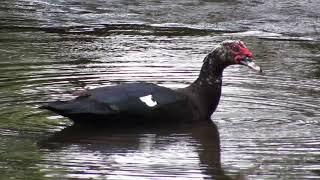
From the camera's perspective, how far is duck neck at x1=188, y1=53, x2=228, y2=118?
850 centimetres

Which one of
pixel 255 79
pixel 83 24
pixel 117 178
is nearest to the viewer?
pixel 117 178

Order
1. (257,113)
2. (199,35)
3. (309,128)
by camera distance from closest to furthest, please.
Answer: (309,128) < (257,113) < (199,35)

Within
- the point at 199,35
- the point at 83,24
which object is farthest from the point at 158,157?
the point at 83,24

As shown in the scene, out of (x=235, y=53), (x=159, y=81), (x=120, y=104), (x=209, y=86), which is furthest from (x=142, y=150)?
(x=159, y=81)

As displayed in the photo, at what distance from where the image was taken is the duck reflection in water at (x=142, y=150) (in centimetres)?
681

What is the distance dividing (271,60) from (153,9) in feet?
15.0

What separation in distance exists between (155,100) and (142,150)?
2.57ft

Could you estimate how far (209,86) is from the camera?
8570mm

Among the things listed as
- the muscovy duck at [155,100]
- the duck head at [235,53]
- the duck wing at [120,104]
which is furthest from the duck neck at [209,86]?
the duck wing at [120,104]

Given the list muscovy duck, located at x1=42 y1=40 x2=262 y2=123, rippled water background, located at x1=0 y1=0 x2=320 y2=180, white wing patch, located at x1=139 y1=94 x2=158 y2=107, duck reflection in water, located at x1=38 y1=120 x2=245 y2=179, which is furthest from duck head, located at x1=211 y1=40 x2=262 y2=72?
white wing patch, located at x1=139 y1=94 x2=158 y2=107

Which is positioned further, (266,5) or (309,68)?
(266,5)

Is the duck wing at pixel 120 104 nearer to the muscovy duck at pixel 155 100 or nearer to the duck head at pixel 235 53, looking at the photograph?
the muscovy duck at pixel 155 100

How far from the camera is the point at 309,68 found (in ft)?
36.1

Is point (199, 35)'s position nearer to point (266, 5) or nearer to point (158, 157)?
point (266, 5)
